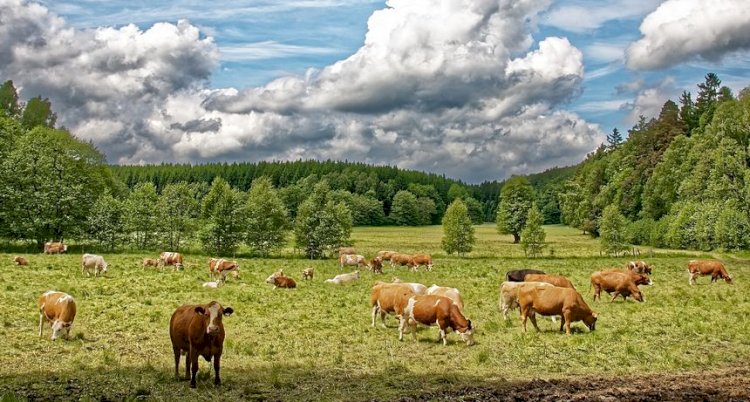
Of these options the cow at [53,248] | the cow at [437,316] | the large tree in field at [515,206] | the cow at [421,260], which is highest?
the large tree in field at [515,206]

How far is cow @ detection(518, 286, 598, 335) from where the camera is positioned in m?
19.0

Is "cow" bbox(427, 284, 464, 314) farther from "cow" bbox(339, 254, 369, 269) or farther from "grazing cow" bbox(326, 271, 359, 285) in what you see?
"cow" bbox(339, 254, 369, 269)

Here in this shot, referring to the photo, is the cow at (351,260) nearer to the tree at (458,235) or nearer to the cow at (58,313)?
the tree at (458,235)

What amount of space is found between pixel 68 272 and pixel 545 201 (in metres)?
151

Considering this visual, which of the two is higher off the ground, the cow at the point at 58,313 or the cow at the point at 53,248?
the cow at the point at 58,313

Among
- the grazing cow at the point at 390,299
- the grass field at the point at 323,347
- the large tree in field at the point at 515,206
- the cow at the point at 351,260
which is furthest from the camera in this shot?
the large tree in field at the point at 515,206

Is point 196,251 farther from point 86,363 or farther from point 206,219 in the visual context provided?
point 86,363

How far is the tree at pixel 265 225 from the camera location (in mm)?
68675

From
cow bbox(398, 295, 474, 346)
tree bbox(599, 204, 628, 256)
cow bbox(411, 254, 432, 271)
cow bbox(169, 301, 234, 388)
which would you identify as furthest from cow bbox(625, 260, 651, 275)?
cow bbox(169, 301, 234, 388)

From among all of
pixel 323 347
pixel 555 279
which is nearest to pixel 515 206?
pixel 555 279

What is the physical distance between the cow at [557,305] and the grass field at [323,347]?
0.52 metres

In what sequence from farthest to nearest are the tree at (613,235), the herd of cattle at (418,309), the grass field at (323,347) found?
the tree at (613,235)
the herd of cattle at (418,309)
the grass field at (323,347)

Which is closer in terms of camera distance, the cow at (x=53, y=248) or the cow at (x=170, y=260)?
the cow at (x=170, y=260)

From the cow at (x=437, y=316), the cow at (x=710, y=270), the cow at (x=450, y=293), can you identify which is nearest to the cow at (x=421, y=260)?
the cow at (x=710, y=270)
